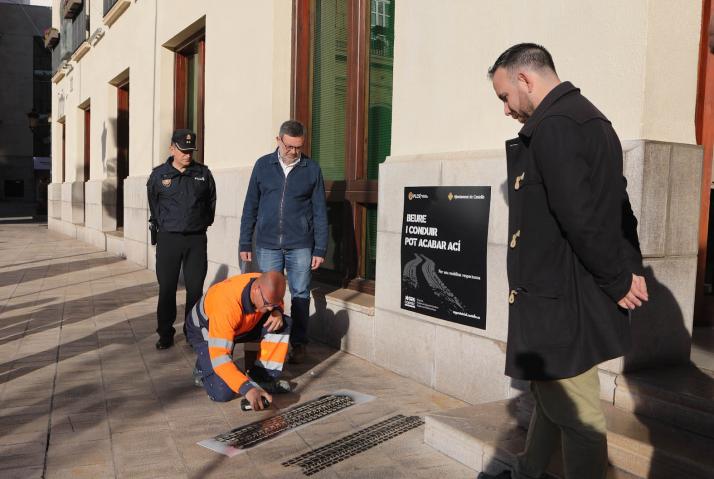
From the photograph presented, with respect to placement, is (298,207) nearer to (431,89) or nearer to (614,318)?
(431,89)

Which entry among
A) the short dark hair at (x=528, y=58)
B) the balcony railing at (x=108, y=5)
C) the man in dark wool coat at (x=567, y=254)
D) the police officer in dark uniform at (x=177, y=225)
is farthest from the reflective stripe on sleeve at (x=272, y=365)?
the balcony railing at (x=108, y=5)

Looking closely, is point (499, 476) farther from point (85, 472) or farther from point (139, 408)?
point (139, 408)

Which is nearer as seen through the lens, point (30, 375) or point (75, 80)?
point (30, 375)

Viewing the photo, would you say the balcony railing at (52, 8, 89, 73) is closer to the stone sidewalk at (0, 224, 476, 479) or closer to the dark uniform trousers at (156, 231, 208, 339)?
the stone sidewalk at (0, 224, 476, 479)

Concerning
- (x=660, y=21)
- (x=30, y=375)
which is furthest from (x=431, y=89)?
(x=30, y=375)

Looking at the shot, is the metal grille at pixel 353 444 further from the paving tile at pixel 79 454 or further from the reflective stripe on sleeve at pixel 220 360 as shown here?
the paving tile at pixel 79 454

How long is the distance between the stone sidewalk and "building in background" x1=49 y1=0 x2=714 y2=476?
58cm

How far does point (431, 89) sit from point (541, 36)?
114 centimetres

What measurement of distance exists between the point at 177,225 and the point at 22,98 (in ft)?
156

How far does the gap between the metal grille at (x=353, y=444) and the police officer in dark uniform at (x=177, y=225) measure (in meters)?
2.66

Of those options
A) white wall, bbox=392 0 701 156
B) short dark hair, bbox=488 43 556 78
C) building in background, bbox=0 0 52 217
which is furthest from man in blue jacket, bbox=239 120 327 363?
building in background, bbox=0 0 52 217

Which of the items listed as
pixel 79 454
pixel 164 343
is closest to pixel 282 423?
pixel 79 454

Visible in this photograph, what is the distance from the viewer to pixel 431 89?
5.30m

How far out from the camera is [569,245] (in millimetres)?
2529
